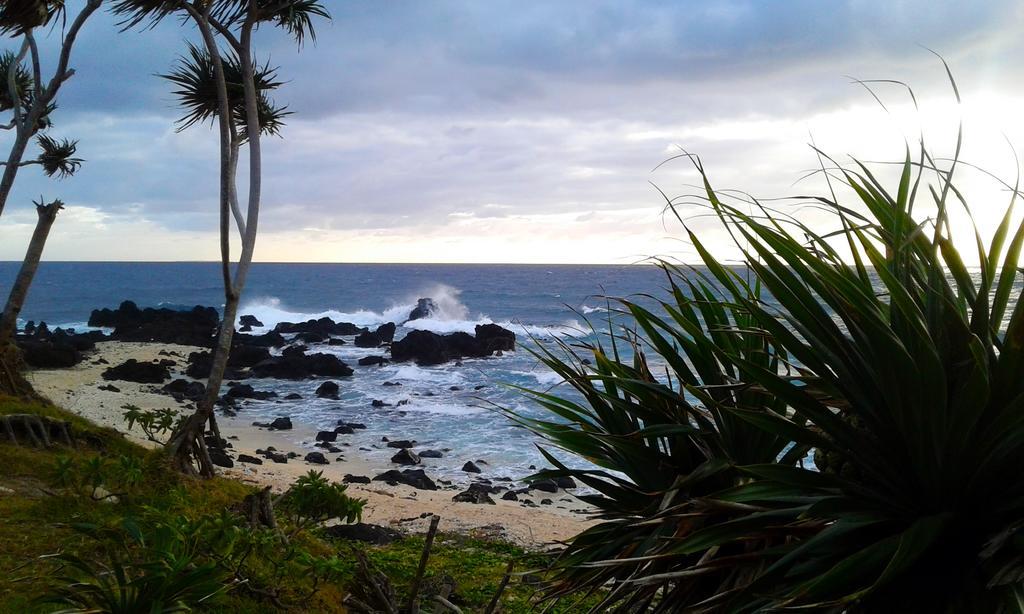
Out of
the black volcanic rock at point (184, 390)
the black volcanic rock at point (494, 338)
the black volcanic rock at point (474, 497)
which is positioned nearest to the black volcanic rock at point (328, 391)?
the black volcanic rock at point (184, 390)

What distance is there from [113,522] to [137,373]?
25.0m

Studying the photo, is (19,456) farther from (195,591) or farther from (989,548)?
(989,548)

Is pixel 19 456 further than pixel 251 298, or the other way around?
pixel 251 298

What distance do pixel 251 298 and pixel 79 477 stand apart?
8188 centimetres

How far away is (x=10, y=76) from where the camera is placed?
1162cm

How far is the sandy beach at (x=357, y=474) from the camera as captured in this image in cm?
1144

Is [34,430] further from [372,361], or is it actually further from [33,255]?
[372,361]

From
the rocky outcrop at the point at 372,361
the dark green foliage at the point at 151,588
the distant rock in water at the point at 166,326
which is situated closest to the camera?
the dark green foliage at the point at 151,588

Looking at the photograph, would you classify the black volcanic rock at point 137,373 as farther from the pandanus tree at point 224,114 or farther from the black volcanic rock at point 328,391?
the pandanus tree at point 224,114

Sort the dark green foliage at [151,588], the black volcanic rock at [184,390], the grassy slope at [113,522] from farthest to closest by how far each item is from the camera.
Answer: the black volcanic rock at [184,390]
the grassy slope at [113,522]
the dark green foliage at [151,588]

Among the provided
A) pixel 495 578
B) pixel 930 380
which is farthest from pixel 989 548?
pixel 495 578

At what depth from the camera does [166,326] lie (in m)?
39.6

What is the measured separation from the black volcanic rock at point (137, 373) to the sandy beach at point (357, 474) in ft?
1.87

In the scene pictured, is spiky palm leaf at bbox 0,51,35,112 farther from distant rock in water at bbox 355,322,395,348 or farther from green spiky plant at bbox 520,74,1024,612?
distant rock in water at bbox 355,322,395,348
